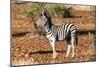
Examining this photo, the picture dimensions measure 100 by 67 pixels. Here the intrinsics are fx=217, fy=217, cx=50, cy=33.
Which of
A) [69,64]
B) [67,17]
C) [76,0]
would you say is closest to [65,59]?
[69,64]

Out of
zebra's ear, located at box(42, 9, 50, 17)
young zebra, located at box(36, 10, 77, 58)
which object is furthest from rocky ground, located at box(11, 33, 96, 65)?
zebra's ear, located at box(42, 9, 50, 17)

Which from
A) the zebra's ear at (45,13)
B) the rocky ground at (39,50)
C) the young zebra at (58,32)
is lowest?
the rocky ground at (39,50)

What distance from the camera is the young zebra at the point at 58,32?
2.45 m

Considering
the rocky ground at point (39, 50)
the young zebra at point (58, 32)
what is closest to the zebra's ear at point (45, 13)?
the young zebra at point (58, 32)

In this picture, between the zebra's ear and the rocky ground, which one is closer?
the rocky ground

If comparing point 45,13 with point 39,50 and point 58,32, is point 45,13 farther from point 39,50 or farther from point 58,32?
point 39,50

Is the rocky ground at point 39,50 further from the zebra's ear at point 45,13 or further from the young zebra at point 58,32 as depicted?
the zebra's ear at point 45,13

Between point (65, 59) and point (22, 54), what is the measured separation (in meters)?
0.53

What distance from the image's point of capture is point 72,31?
8.49 ft

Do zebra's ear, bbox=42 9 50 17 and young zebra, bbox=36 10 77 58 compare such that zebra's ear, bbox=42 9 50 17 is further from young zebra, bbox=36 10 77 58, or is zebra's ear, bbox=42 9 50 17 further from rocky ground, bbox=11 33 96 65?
rocky ground, bbox=11 33 96 65

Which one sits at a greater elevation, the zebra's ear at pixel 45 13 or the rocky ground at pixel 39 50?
the zebra's ear at pixel 45 13

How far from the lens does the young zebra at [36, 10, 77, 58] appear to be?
2.45 metres

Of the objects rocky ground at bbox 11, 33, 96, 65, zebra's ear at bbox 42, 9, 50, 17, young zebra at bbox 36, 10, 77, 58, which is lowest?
rocky ground at bbox 11, 33, 96, 65
